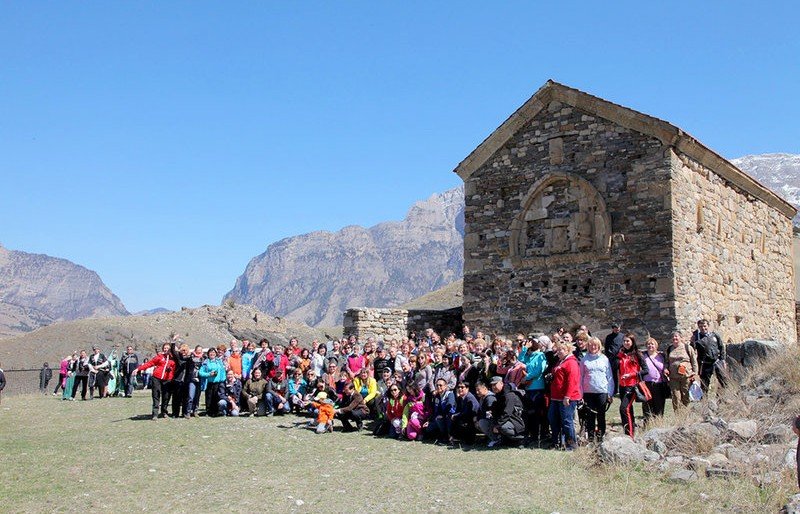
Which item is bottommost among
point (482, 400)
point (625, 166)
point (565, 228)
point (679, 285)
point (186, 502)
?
point (186, 502)

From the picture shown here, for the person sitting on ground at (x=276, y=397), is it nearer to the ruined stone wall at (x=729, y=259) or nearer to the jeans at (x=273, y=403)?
the jeans at (x=273, y=403)

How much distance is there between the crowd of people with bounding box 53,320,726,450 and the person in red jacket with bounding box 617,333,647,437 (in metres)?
0.01

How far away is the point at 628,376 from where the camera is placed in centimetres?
999

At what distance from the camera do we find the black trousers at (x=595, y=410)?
9594mm

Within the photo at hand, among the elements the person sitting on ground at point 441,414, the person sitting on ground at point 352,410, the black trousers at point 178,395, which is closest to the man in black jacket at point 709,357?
the person sitting on ground at point 441,414

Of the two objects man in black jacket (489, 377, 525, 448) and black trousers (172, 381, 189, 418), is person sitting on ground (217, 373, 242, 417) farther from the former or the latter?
man in black jacket (489, 377, 525, 448)

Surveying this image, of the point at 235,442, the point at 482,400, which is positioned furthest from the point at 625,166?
the point at 235,442

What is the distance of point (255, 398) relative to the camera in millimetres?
13797

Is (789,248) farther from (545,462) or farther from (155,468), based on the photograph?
(155,468)

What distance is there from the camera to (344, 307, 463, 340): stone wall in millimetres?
19594

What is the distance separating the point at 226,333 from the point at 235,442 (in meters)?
31.1

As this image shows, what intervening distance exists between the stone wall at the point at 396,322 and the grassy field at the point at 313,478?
7.66 m

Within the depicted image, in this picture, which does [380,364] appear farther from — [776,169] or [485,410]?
[776,169]

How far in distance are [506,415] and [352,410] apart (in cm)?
316
